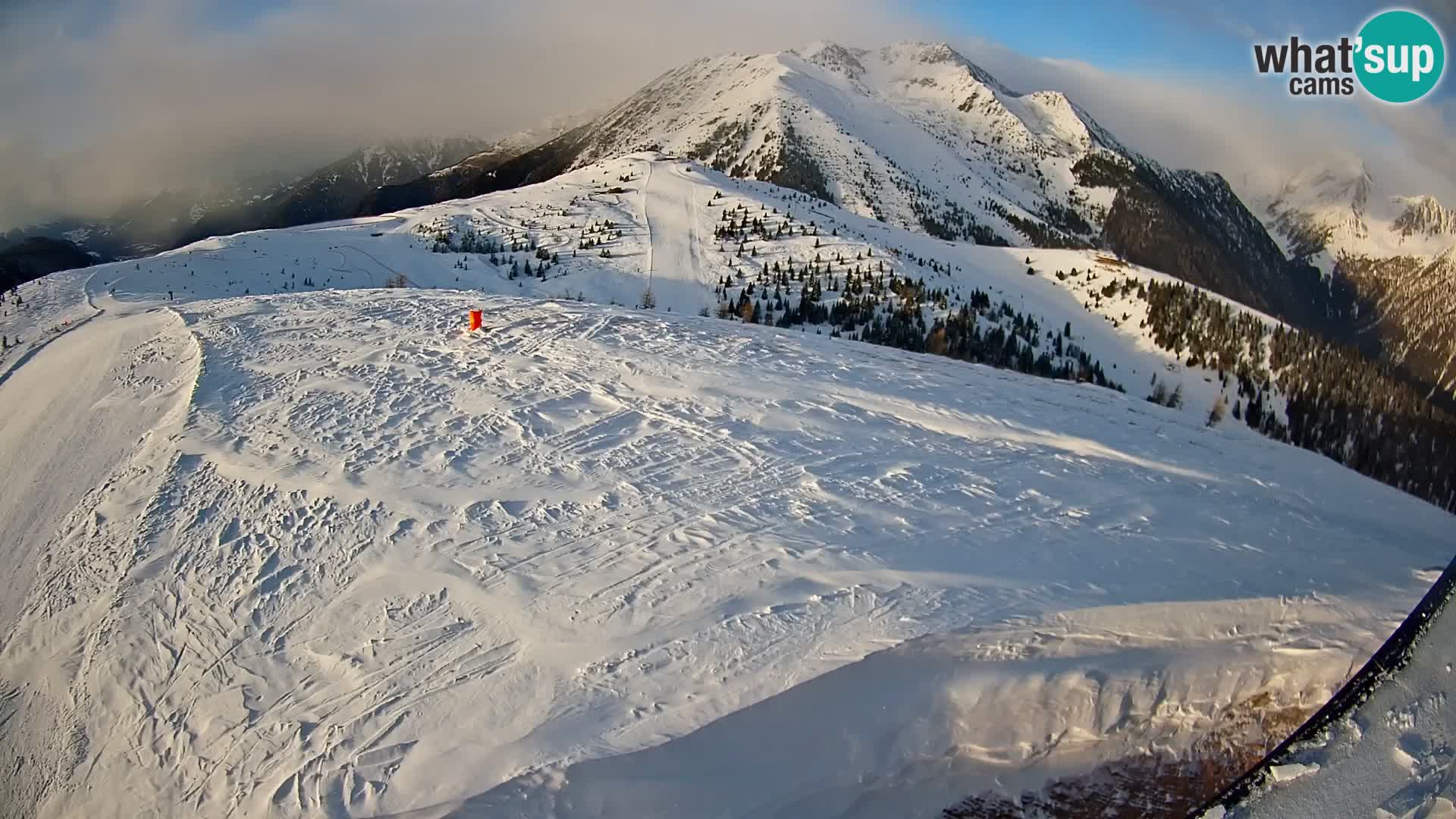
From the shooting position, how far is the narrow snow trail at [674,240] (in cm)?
3244

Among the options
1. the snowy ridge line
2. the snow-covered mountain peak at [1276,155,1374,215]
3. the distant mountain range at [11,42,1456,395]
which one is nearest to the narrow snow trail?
the snow-covered mountain peak at [1276,155,1374,215]

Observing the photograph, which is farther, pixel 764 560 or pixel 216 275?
pixel 216 275

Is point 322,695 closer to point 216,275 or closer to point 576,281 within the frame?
point 216,275

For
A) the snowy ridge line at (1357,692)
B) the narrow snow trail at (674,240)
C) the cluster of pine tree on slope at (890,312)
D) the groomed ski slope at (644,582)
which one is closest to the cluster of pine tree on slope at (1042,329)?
the cluster of pine tree on slope at (890,312)

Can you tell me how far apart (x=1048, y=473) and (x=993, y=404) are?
199 cm

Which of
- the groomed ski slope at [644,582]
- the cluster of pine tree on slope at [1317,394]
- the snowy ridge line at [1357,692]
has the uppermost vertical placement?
the cluster of pine tree on slope at [1317,394]

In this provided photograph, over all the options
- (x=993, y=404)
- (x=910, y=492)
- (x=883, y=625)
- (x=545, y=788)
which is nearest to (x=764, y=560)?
(x=883, y=625)

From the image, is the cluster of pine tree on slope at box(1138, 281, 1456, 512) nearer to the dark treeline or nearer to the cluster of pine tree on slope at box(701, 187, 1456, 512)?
the cluster of pine tree on slope at box(701, 187, 1456, 512)

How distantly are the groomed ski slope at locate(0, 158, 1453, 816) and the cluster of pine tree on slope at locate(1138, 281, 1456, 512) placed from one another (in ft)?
2.49

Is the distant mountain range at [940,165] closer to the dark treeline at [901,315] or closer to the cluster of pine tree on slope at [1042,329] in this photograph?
the cluster of pine tree on slope at [1042,329]

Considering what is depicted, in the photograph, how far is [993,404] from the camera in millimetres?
8977

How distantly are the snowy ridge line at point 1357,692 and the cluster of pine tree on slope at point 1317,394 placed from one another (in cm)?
443

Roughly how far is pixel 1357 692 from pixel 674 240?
3860 cm

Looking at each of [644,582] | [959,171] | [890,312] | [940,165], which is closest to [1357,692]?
[644,582]
